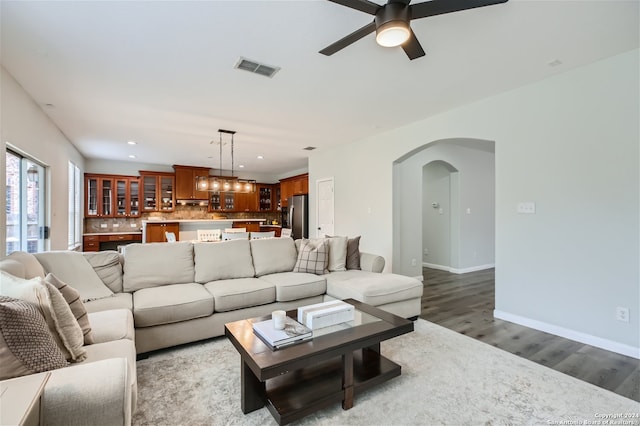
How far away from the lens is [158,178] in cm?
A: 828

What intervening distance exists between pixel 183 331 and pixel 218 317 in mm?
317

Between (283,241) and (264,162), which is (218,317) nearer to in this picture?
(283,241)

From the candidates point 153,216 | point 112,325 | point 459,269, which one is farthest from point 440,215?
point 153,216

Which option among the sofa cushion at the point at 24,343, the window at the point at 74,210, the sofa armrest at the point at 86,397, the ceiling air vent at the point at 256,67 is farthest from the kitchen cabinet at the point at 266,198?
the sofa armrest at the point at 86,397

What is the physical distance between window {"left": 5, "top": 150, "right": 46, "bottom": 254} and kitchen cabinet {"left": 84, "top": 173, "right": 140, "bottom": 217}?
145 inches

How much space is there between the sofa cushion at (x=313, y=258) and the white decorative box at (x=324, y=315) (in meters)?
1.46

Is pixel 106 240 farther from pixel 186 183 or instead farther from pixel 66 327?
pixel 66 327

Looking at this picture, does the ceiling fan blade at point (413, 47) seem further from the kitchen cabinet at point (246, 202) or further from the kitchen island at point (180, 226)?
the kitchen cabinet at point (246, 202)

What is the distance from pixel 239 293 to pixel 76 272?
1.42 meters

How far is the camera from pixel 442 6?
170 cm

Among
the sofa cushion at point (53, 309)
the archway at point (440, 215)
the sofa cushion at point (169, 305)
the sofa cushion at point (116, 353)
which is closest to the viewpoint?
the sofa cushion at point (53, 309)

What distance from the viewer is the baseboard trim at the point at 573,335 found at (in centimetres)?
271

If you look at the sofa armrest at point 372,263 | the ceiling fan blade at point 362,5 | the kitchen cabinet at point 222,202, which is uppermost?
the ceiling fan blade at point 362,5

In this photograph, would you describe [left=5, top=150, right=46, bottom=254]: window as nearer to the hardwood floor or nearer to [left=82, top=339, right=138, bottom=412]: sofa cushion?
[left=82, top=339, right=138, bottom=412]: sofa cushion
